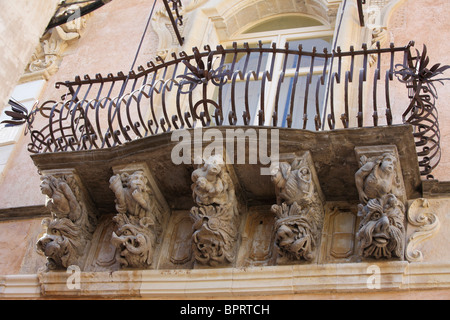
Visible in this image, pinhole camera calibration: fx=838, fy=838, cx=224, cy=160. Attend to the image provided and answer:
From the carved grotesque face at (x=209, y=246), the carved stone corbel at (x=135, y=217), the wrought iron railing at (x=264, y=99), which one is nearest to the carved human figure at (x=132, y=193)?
the carved stone corbel at (x=135, y=217)

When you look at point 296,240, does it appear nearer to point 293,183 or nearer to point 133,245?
point 293,183

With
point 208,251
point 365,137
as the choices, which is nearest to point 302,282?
point 208,251

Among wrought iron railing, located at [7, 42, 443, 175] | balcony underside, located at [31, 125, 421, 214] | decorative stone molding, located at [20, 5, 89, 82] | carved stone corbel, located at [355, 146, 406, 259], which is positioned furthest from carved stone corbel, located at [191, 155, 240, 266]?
decorative stone molding, located at [20, 5, 89, 82]

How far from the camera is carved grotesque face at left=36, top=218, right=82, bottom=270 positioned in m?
6.34

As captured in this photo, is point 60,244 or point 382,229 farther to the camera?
point 60,244

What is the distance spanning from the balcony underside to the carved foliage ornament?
17 cm

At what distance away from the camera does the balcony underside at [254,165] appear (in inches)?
228

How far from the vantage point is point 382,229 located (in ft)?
18.1

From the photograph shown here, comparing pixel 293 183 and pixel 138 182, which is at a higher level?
pixel 138 182

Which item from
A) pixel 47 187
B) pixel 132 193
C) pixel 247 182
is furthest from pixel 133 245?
pixel 247 182

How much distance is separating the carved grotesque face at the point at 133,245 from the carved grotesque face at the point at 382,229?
157 centimetres

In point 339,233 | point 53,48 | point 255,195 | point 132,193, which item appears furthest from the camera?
point 53,48

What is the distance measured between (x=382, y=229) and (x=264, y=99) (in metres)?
1.76

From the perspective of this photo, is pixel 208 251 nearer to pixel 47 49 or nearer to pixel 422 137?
pixel 422 137
